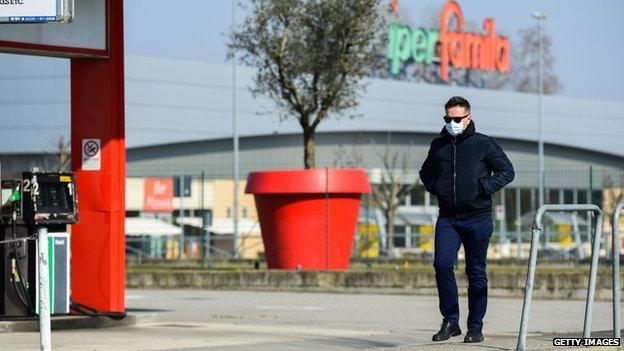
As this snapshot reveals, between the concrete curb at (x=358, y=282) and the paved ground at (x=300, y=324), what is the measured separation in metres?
0.77

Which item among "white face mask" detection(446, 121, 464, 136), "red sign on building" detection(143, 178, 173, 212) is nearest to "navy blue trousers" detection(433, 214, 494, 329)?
"white face mask" detection(446, 121, 464, 136)

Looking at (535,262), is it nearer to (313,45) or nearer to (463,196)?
(463,196)

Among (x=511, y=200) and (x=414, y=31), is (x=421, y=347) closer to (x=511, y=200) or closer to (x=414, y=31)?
(x=511, y=200)

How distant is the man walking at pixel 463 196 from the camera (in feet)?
36.5

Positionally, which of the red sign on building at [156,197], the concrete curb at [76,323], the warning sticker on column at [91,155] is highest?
the warning sticker on column at [91,155]

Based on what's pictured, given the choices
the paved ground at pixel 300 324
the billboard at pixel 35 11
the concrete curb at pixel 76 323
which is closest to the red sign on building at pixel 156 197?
the paved ground at pixel 300 324

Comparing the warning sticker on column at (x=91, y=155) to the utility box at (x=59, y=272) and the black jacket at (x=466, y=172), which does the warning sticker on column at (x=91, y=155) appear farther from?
the black jacket at (x=466, y=172)

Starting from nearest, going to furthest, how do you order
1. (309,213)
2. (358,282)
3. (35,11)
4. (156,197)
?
(35,11), (358,282), (309,213), (156,197)

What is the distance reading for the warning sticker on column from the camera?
15.2 m

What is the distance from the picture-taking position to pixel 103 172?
15195mm

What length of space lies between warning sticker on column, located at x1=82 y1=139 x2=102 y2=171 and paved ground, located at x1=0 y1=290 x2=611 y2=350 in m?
1.63

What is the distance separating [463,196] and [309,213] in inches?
563

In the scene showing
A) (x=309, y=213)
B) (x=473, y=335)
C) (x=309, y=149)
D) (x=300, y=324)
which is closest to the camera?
(x=473, y=335)

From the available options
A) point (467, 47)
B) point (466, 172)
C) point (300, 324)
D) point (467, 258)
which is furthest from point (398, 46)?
point (466, 172)
